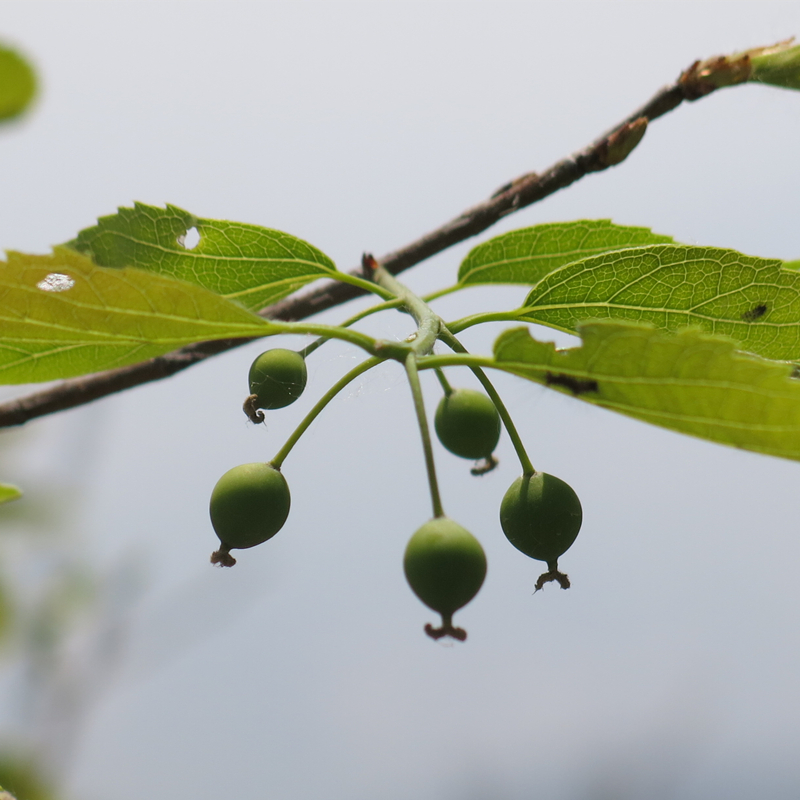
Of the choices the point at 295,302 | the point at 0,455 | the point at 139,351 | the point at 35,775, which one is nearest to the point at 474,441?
the point at 139,351

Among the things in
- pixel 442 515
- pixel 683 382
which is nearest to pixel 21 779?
pixel 442 515

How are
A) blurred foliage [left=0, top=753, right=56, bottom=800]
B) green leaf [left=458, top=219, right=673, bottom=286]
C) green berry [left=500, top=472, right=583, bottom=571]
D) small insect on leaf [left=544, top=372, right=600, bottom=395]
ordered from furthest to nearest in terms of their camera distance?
1. blurred foliage [left=0, top=753, right=56, bottom=800]
2. green leaf [left=458, top=219, right=673, bottom=286]
3. green berry [left=500, top=472, right=583, bottom=571]
4. small insect on leaf [left=544, top=372, right=600, bottom=395]

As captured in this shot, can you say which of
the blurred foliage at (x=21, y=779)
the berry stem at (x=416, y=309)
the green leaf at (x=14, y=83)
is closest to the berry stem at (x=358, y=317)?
the berry stem at (x=416, y=309)

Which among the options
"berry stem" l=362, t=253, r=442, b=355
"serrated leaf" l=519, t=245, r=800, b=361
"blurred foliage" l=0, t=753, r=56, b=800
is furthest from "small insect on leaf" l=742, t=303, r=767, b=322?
"blurred foliage" l=0, t=753, r=56, b=800

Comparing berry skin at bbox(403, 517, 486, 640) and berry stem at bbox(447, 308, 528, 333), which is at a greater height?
berry stem at bbox(447, 308, 528, 333)

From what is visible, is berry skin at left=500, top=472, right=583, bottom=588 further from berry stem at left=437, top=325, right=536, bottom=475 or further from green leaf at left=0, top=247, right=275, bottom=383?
green leaf at left=0, top=247, right=275, bottom=383
